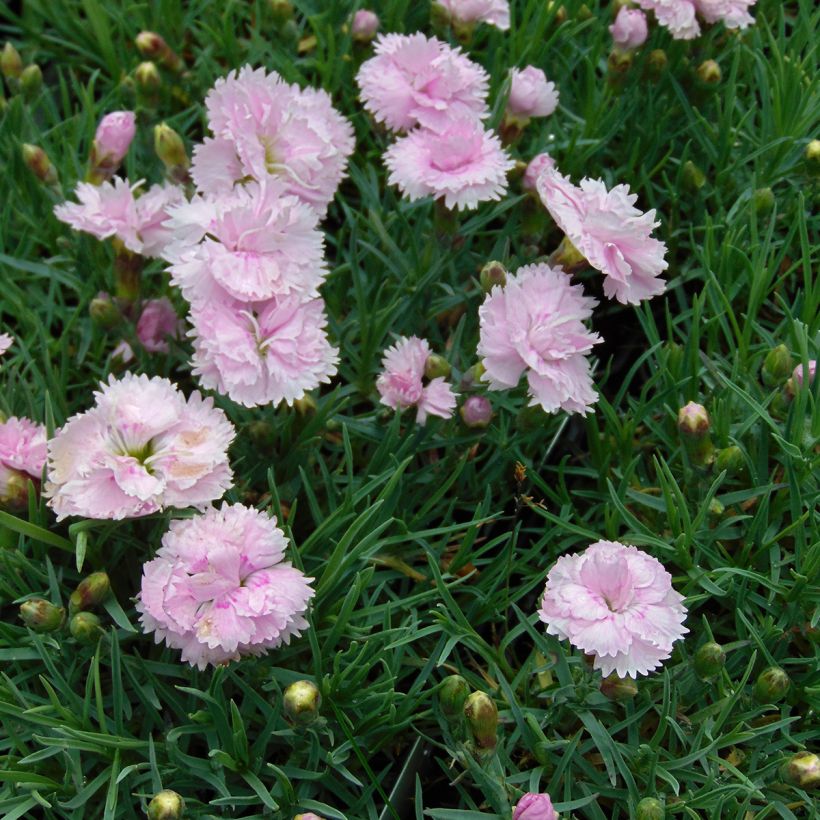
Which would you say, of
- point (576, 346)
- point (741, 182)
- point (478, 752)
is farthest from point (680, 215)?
point (478, 752)

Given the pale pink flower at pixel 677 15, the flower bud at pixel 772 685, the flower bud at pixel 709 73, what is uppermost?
the pale pink flower at pixel 677 15

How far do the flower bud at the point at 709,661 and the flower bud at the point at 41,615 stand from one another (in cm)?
69

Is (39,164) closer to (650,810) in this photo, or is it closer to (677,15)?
(677,15)

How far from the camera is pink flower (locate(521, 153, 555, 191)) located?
1.35 m

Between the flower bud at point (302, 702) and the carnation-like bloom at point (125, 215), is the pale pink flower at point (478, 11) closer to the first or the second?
the carnation-like bloom at point (125, 215)

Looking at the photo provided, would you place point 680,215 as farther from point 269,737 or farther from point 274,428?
point 269,737

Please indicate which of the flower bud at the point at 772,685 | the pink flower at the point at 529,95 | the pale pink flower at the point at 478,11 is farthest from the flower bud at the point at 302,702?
the pale pink flower at the point at 478,11

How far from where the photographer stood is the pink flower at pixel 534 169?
1352 mm

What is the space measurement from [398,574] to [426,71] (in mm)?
649

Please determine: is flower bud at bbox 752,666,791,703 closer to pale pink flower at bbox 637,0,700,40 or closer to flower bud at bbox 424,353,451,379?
flower bud at bbox 424,353,451,379

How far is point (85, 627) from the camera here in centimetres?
107

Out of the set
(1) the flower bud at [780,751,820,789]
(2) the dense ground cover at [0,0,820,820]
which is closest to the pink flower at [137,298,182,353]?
(2) the dense ground cover at [0,0,820,820]

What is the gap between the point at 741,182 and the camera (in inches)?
63.5

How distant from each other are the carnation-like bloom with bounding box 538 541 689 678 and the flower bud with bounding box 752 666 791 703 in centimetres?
14
